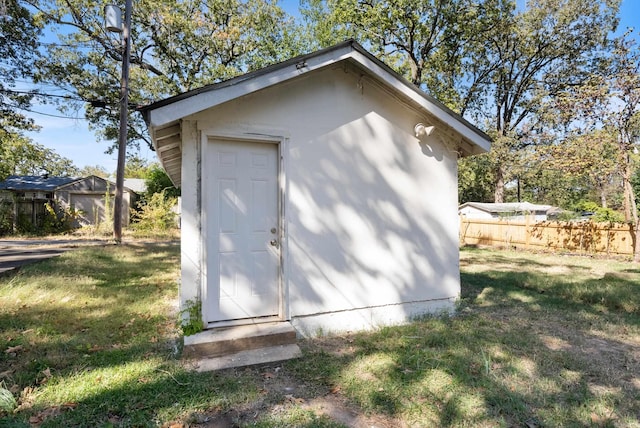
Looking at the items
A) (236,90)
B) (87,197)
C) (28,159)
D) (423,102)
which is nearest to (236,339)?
(236,90)

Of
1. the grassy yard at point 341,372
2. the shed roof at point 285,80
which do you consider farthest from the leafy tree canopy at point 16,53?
the shed roof at point 285,80

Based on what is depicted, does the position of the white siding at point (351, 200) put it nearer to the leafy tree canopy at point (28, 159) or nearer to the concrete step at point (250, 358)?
the concrete step at point (250, 358)

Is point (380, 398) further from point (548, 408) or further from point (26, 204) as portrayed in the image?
point (26, 204)

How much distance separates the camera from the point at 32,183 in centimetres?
2053

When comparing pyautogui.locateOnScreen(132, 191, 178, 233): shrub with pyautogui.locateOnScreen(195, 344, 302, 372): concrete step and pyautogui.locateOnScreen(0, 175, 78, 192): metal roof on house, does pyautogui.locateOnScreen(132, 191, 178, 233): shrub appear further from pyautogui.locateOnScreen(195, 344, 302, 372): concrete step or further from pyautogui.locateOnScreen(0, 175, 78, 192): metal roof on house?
pyautogui.locateOnScreen(195, 344, 302, 372): concrete step

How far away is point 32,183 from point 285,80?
23625 mm

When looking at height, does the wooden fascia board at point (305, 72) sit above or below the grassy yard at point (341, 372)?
above

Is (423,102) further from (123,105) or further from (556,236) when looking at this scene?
(556,236)

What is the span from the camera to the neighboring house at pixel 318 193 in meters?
3.97

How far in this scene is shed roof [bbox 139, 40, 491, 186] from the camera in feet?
11.9

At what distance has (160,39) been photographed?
60.5 feet

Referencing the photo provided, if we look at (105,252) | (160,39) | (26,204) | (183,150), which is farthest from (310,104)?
(26,204)

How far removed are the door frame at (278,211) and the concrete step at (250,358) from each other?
48 centimetres

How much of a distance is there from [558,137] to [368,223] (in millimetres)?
15553
